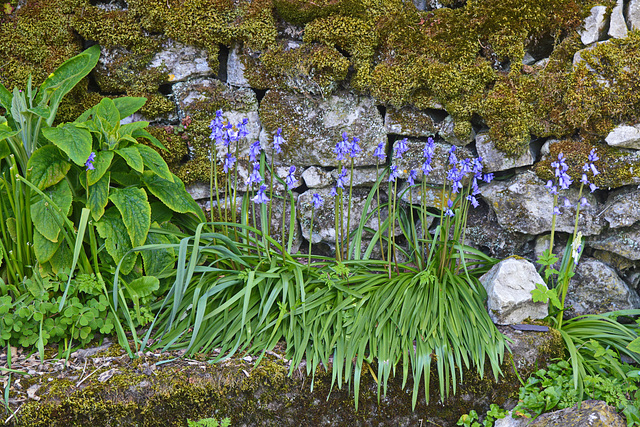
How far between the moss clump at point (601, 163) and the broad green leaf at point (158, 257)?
7.35 feet

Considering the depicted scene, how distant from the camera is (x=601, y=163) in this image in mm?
2734

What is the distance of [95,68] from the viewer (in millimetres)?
2916

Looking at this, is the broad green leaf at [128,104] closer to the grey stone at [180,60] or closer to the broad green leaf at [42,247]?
the grey stone at [180,60]

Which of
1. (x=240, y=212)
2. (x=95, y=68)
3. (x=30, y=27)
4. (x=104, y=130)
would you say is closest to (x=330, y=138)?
(x=240, y=212)

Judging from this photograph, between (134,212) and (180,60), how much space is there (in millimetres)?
1193

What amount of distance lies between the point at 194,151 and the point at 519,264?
6.86ft

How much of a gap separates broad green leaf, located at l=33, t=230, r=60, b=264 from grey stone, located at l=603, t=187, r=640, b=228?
307 cm

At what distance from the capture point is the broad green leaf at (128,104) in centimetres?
271

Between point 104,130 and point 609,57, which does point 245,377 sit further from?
point 609,57

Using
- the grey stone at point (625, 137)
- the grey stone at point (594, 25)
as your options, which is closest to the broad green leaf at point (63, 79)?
the grey stone at point (594, 25)

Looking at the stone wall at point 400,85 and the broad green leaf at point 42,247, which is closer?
the broad green leaf at point 42,247

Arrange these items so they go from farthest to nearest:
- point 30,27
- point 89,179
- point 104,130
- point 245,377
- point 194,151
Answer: point 194,151 < point 30,27 < point 104,130 < point 89,179 < point 245,377

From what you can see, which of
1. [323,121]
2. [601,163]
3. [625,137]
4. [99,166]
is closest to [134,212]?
[99,166]

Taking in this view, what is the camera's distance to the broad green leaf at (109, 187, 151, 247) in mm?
2275
